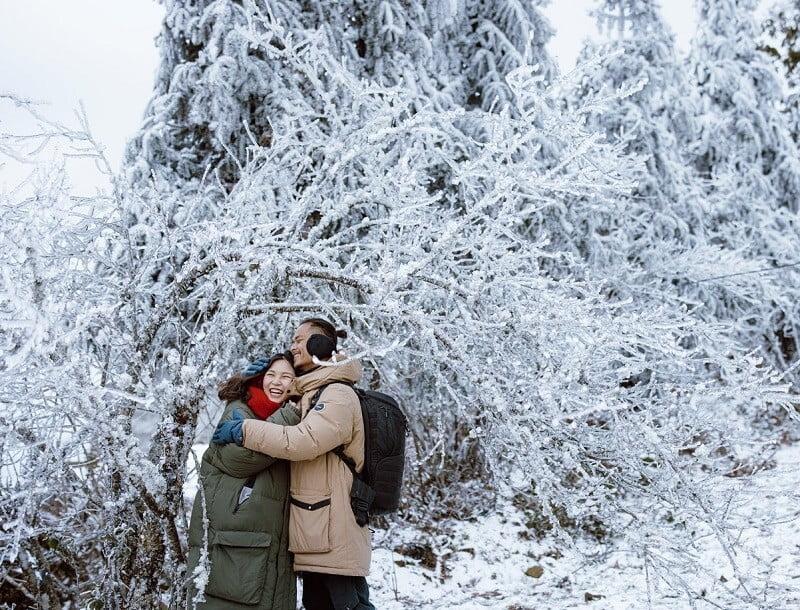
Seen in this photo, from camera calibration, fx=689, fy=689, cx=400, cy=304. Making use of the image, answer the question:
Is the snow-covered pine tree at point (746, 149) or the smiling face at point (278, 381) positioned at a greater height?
the snow-covered pine tree at point (746, 149)

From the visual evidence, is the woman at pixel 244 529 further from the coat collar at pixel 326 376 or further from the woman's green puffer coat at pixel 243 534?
the coat collar at pixel 326 376

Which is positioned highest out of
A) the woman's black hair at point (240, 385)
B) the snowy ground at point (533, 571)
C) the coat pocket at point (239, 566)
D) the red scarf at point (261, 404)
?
the woman's black hair at point (240, 385)

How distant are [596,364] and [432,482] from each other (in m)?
3.33

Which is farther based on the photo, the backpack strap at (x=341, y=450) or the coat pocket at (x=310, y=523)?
the backpack strap at (x=341, y=450)

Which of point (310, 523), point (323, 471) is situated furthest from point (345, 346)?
point (310, 523)

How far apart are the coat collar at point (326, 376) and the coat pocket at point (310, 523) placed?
0.46 metres

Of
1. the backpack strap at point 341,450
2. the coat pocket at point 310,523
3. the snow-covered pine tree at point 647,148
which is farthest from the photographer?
the snow-covered pine tree at point 647,148

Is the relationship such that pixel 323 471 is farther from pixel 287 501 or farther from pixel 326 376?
pixel 326 376

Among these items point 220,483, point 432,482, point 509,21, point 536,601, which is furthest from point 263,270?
point 509,21

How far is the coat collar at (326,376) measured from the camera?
3.08 meters

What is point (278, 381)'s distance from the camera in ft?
10.5

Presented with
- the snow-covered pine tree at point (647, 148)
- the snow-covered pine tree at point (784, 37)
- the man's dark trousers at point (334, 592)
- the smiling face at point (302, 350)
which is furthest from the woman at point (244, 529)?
the snow-covered pine tree at point (784, 37)

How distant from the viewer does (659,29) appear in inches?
401

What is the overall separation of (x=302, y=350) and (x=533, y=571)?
131 inches
